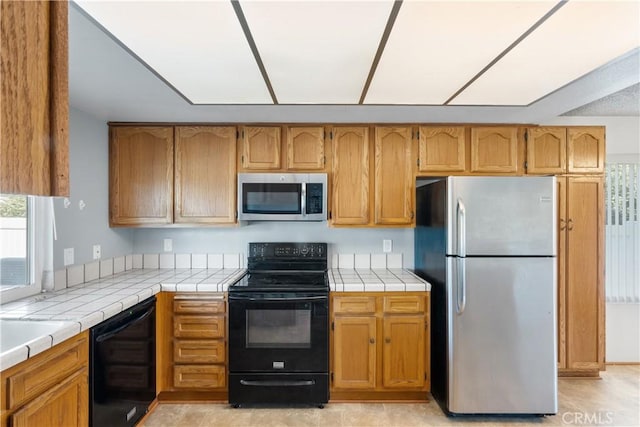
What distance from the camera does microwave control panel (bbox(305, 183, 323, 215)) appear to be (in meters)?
2.85

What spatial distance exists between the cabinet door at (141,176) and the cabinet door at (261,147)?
62cm

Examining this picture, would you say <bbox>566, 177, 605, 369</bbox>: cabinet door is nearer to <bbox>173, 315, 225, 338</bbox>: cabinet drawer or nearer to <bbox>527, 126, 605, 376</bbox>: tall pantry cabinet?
<bbox>527, 126, 605, 376</bbox>: tall pantry cabinet

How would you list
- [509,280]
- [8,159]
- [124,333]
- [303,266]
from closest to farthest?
[8,159] < [124,333] < [509,280] < [303,266]

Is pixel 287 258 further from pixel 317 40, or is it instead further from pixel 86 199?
pixel 317 40

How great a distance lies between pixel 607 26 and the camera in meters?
1.37

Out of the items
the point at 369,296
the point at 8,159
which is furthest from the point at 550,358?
the point at 8,159

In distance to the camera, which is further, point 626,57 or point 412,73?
point 412,73

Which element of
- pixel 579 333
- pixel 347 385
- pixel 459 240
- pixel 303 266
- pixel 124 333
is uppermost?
pixel 459 240

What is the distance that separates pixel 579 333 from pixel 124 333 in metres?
3.39

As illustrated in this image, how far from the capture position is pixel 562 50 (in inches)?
61.9

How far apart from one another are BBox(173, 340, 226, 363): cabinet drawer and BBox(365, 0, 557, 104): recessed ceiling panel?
2054 mm

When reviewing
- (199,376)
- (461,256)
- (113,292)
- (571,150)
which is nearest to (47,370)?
(113,292)

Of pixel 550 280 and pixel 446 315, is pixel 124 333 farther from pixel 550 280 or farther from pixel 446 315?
pixel 550 280

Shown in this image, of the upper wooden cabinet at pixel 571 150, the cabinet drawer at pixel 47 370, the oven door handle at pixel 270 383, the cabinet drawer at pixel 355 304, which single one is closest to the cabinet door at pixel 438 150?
the upper wooden cabinet at pixel 571 150
